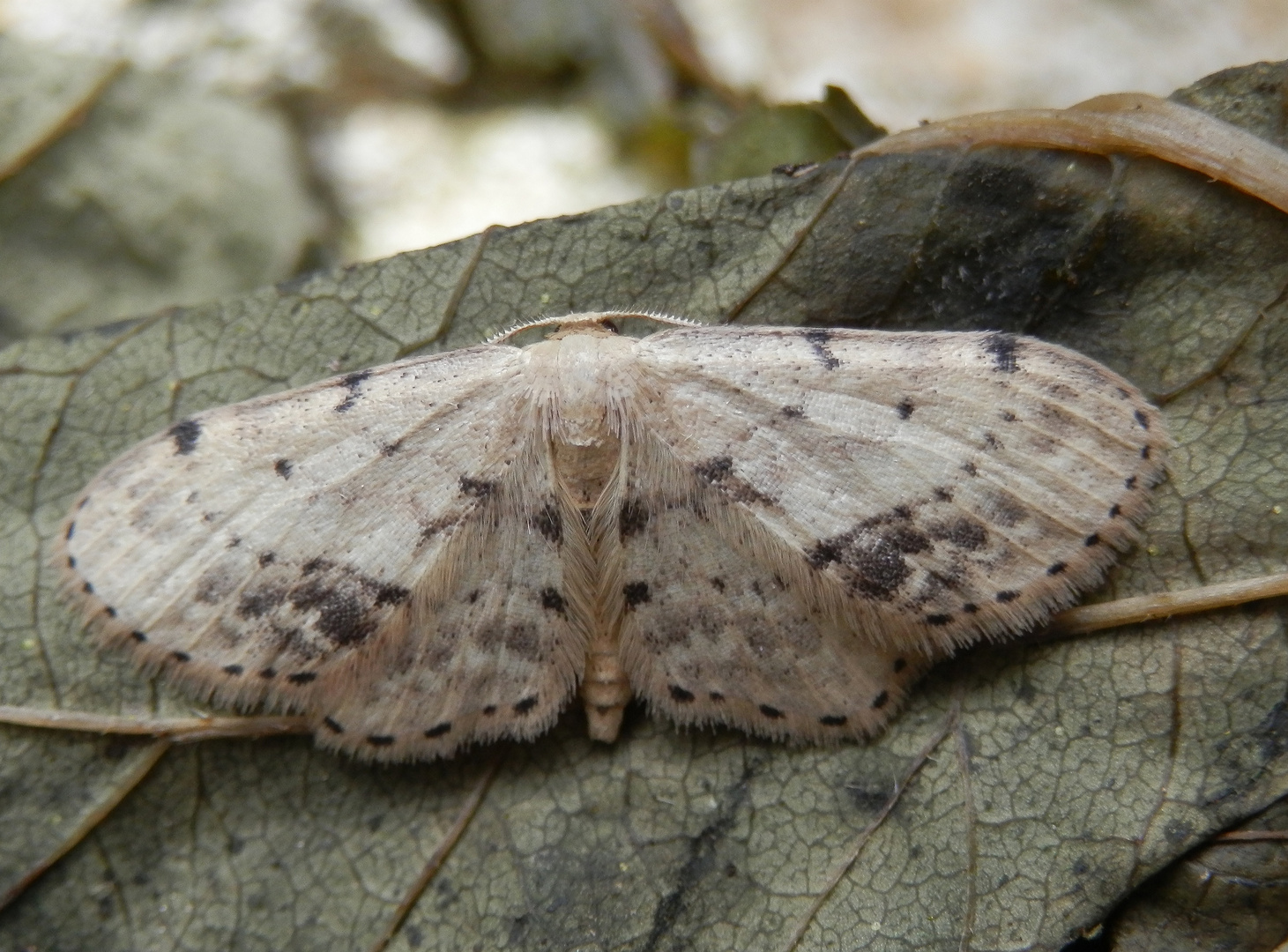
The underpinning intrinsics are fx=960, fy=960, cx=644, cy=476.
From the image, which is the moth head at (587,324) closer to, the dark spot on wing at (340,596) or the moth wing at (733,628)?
the moth wing at (733,628)

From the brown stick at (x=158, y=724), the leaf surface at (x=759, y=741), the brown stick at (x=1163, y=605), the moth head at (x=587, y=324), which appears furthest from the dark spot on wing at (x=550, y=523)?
the brown stick at (x=1163, y=605)

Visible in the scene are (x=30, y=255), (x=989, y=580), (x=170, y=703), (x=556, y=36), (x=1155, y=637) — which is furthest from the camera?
(x=556, y=36)

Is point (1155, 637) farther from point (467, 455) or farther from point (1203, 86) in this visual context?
point (467, 455)

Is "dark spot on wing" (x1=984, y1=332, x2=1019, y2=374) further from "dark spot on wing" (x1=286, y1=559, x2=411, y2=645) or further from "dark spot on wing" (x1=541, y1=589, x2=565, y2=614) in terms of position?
"dark spot on wing" (x1=286, y1=559, x2=411, y2=645)

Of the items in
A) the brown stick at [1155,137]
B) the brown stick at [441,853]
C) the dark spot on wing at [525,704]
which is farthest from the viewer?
the brown stick at [441,853]

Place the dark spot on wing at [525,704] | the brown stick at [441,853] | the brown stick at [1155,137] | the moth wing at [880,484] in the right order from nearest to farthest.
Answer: the moth wing at [880,484]
the brown stick at [1155,137]
the dark spot on wing at [525,704]
the brown stick at [441,853]

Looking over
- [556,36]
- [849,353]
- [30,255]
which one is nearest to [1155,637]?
[849,353]

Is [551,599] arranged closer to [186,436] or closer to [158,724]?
[186,436]

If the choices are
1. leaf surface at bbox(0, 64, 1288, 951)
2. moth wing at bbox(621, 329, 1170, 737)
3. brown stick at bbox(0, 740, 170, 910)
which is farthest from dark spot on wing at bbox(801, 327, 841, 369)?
brown stick at bbox(0, 740, 170, 910)
